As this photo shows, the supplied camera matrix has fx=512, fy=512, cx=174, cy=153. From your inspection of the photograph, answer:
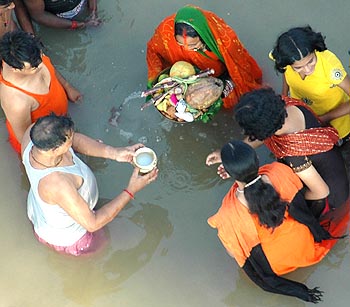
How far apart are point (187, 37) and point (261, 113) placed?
817 mm

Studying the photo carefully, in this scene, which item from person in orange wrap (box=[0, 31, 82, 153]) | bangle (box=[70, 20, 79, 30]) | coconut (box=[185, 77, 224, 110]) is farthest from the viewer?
bangle (box=[70, 20, 79, 30])

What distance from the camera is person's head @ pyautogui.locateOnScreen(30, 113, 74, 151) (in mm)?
2186

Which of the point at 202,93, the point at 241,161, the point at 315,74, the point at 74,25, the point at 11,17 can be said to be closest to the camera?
the point at 241,161

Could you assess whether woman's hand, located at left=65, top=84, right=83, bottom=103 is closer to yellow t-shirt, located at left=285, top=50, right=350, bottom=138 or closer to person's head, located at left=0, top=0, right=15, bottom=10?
person's head, located at left=0, top=0, right=15, bottom=10

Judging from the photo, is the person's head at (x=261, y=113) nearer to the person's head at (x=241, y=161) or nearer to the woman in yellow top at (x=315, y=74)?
the person's head at (x=241, y=161)

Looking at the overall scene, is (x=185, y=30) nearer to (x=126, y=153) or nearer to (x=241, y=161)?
(x=126, y=153)

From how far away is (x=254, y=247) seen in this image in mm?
2328

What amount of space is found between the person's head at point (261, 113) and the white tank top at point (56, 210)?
82 cm

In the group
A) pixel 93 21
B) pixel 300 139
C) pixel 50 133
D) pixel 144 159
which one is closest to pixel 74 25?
pixel 93 21

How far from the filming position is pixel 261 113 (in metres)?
2.20

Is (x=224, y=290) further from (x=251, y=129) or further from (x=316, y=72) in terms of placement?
(x=316, y=72)

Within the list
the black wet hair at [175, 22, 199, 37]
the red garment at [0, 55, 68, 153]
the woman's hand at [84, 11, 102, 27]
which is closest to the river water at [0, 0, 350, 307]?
the woman's hand at [84, 11, 102, 27]

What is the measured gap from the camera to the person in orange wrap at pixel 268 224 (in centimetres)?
210

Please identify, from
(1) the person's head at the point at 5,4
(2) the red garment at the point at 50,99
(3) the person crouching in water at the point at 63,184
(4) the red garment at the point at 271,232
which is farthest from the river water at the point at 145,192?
(1) the person's head at the point at 5,4
